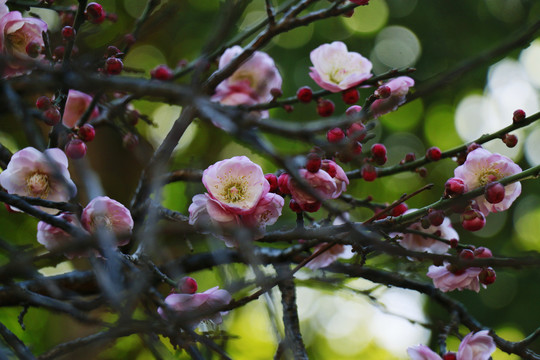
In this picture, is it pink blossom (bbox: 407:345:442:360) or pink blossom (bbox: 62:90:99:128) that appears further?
pink blossom (bbox: 62:90:99:128)

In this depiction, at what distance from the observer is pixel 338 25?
3.11 metres

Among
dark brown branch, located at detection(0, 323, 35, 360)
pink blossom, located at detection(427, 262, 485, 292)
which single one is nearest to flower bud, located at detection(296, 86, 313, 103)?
pink blossom, located at detection(427, 262, 485, 292)

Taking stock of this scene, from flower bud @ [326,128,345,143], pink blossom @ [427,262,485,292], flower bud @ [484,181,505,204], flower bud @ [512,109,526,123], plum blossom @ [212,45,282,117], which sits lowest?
pink blossom @ [427,262,485,292]

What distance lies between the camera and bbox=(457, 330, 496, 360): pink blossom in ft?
2.54

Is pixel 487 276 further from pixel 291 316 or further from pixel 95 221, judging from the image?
pixel 95 221

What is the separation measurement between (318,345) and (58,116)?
95.2 inches

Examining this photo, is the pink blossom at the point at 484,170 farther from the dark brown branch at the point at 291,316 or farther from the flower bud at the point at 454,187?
the dark brown branch at the point at 291,316

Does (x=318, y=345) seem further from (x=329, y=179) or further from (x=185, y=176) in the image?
(x=329, y=179)

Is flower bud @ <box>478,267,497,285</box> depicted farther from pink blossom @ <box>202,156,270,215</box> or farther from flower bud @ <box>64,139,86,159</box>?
flower bud @ <box>64,139,86,159</box>

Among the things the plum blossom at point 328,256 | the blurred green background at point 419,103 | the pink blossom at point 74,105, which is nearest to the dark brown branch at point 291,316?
the plum blossom at point 328,256

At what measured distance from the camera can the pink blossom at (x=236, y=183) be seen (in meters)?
0.78

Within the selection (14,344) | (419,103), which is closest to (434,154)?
(14,344)

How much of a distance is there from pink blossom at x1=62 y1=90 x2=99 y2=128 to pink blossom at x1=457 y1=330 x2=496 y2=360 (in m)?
0.76

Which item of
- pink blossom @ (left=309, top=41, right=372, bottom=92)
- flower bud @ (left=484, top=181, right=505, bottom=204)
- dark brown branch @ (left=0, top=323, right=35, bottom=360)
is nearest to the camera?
dark brown branch @ (left=0, top=323, right=35, bottom=360)
